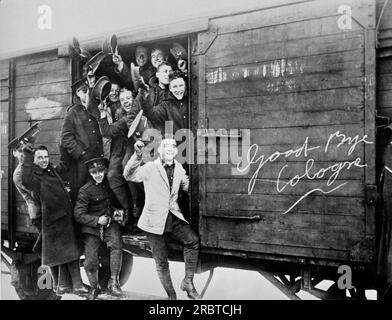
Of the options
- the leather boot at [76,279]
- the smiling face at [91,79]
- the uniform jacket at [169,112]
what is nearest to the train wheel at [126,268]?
the leather boot at [76,279]

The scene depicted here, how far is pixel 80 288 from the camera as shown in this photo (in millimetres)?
5090

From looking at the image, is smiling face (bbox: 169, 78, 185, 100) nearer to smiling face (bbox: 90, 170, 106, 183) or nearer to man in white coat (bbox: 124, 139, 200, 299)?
man in white coat (bbox: 124, 139, 200, 299)

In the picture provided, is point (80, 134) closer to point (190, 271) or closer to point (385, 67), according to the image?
point (190, 271)

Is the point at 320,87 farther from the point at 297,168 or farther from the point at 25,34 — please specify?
the point at 25,34

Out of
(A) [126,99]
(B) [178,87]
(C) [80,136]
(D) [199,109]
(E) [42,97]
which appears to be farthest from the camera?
(E) [42,97]

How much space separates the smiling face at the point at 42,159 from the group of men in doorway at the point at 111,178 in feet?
0.04

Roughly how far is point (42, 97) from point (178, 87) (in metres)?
1.78

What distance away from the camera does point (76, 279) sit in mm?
5102

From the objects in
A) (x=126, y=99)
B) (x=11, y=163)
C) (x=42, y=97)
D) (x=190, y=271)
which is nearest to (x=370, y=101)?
(x=190, y=271)

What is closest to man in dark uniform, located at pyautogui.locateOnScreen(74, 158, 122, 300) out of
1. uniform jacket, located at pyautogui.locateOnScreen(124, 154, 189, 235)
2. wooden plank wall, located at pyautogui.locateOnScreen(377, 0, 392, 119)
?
uniform jacket, located at pyautogui.locateOnScreen(124, 154, 189, 235)

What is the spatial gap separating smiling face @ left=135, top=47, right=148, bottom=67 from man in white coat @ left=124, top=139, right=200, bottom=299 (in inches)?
33.5

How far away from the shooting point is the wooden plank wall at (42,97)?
17.0ft

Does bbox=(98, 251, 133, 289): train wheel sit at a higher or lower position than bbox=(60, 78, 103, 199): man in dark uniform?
lower

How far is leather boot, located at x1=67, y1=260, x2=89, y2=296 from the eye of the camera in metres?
5.09
